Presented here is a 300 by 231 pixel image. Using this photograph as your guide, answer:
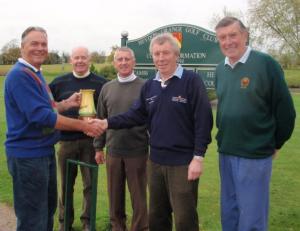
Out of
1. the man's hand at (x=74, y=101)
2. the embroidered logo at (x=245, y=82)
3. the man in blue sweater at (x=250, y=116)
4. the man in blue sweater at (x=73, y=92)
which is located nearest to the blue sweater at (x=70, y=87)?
the man in blue sweater at (x=73, y=92)

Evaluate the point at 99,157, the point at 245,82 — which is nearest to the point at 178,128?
the point at 245,82

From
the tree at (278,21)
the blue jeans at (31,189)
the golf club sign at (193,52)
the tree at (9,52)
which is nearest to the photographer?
the blue jeans at (31,189)

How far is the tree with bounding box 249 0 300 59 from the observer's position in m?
42.2

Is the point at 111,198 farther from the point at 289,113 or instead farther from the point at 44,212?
the point at 289,113

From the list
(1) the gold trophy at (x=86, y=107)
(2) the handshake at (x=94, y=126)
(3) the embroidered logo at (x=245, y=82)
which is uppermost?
(3) the embroidered logo at (x=245, y=82)

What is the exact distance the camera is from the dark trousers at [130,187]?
198 inches

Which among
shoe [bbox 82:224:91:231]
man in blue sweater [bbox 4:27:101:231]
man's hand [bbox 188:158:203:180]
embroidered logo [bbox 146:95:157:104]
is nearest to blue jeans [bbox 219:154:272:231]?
man's hand [bbox 188:158:203:180]

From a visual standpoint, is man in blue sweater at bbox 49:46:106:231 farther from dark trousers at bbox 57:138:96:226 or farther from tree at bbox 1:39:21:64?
tree at bbox 1:39:21:64

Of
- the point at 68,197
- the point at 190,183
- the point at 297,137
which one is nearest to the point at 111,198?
the point at 68,197

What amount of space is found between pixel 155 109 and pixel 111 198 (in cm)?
154

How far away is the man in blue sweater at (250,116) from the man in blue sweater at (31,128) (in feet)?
4.64

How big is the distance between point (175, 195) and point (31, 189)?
1.28 m

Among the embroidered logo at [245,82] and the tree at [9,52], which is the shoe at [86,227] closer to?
the embroidered logo at [245,82]

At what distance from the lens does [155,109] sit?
4.18m
